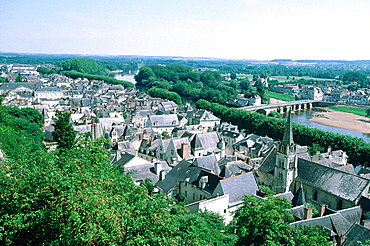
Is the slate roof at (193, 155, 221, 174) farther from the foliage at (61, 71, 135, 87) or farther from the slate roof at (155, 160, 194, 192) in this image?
the foliage at (61, 71, 135, 87)

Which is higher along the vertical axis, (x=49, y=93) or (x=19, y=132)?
(x=19, y=132)

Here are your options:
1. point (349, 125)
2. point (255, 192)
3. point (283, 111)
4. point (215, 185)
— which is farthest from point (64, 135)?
point (283, 111)

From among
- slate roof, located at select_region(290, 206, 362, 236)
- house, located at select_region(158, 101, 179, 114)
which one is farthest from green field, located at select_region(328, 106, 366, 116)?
slate roof, located at select_region(290, 206, 362, 236)

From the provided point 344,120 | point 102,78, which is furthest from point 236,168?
point 102,78

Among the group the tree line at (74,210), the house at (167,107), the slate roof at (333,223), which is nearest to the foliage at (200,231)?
the tree line at (74,210)

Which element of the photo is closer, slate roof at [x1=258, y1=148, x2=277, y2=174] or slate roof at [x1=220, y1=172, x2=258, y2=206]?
slate roof at [x1=220, y1=172, x2=258, y2=206]

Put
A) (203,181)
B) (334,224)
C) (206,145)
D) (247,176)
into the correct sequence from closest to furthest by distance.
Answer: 1. (334,224)
2. (203,181)
3. (247,176)
4. (206,145)

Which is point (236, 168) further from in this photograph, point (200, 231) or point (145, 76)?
point (145, 76)

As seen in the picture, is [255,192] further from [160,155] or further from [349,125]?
[349,125]
